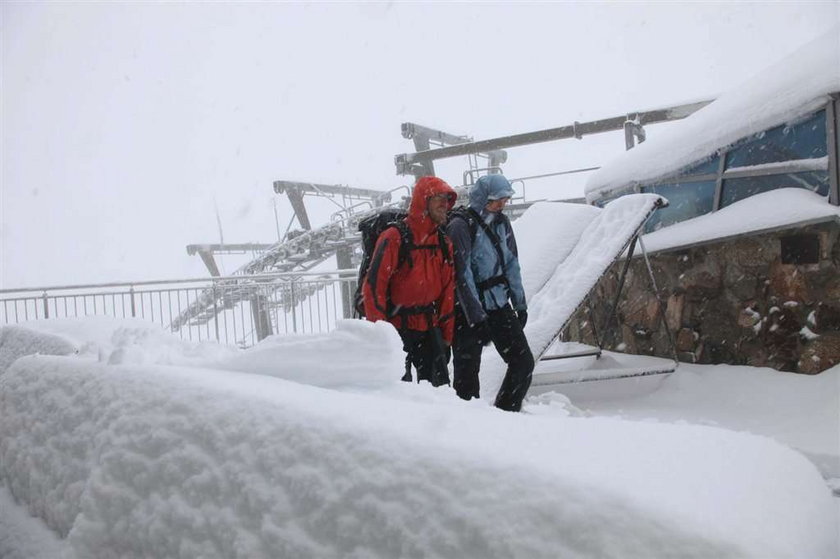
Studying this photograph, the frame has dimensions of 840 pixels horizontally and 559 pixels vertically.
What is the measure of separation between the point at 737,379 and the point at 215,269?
55.3 ft

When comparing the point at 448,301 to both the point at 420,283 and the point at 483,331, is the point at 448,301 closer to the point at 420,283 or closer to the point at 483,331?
the point at 420,283

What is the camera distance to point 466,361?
3969mm

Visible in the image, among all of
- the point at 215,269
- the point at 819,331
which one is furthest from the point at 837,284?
the point at 215,269

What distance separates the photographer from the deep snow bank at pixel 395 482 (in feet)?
2.93

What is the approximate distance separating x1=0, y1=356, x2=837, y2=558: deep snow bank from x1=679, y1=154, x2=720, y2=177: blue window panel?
470cm

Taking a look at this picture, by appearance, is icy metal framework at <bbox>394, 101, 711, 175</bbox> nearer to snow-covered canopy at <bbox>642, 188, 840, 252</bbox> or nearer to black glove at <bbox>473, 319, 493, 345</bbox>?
snow-covered canopy at <bbox>642, 188, 840, 252</bbox>

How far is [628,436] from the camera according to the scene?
1.20 meters

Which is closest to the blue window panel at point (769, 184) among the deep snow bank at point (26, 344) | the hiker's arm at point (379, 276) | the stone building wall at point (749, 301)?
the stone building wall at point (749, 301)

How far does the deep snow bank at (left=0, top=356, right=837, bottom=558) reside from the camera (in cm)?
89

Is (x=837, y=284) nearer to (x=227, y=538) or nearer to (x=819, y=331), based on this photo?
(x=819, y=331)

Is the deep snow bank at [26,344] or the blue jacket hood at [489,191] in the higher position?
the blue jacket hood at [489,191]

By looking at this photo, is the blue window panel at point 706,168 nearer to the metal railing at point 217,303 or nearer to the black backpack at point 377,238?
the black backpack at point 377,238

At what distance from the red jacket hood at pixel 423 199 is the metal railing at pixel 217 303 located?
4933 millimetres

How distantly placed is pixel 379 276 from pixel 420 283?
0.27m
